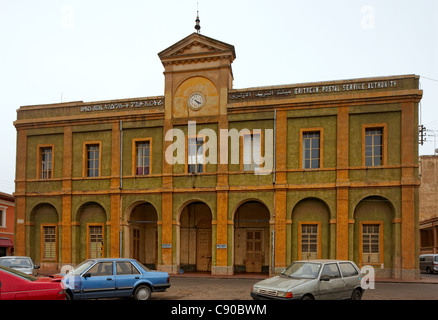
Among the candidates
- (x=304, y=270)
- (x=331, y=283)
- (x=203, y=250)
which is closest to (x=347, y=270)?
(x=331, y=283)

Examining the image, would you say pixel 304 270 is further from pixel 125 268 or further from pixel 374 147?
pixel 374 147

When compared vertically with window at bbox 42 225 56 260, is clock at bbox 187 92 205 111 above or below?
above

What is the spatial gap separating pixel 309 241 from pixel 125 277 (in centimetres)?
1263

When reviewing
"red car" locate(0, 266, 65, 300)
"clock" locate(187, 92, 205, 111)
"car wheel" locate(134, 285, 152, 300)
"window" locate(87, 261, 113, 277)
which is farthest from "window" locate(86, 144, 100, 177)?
"red car" locate(0, 266, 65, 300)

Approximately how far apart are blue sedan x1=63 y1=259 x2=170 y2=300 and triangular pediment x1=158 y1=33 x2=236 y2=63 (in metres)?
15.0

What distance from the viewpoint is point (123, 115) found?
26.1 m

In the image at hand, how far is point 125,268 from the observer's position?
13.6 metres

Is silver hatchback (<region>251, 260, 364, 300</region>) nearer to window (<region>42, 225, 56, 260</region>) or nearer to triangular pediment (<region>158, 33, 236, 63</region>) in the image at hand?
triangular pediment (<region>158, 33, 236, 63</region>)

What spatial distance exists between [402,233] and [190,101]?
13789 mm

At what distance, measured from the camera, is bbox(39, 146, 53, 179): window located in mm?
27516

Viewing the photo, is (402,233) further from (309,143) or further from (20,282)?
(20,282)

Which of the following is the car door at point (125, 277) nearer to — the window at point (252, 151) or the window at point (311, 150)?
the window at point (252, 151)

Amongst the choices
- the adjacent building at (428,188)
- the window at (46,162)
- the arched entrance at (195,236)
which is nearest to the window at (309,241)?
the arched entrance at (195,236)

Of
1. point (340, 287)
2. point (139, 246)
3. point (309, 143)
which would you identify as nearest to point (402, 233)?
point (309, 143)
